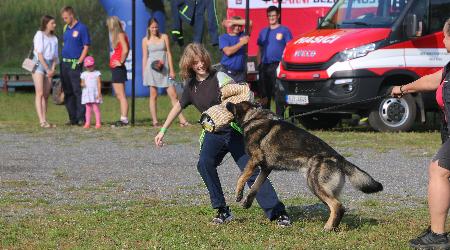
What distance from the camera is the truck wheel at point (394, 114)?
17.3m

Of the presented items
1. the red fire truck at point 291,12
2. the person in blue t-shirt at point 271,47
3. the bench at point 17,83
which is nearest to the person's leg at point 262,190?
the person in blue t-shirt at point 271,47

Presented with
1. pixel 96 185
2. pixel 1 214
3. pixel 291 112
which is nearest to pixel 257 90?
pixel 291 112

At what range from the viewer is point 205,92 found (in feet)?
29.9

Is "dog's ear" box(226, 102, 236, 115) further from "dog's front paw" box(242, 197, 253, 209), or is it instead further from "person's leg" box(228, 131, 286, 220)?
"dog's front paw" box(242, 197, 253, 209)

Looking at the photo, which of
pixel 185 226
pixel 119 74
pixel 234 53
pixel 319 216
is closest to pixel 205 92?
pixel 185 226

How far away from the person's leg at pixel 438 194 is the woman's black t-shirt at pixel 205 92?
6.77 feet

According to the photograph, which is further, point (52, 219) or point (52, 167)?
point (52, 167)

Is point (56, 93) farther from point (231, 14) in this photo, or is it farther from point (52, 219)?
point (52, 219)

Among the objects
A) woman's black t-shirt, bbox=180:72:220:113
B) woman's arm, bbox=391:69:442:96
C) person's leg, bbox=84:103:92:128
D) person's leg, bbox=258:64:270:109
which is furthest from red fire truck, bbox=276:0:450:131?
woman's arm, bbox=391:69:442:96

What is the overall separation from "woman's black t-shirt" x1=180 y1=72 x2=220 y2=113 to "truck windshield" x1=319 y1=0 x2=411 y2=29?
8.56 meters

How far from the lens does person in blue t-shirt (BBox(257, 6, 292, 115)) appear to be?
1850 cm

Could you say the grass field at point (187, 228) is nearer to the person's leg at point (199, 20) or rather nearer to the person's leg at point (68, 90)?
the person's leg at point (68, 90)

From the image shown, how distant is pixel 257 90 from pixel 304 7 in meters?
4.03

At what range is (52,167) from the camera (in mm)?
13195
